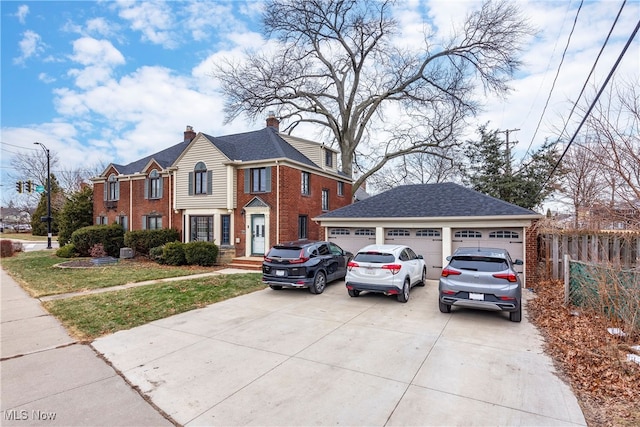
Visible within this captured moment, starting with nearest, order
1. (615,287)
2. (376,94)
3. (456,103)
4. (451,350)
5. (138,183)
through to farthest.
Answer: (451,350)
(615,287)
(138,183)
(456,103)
(376,94)

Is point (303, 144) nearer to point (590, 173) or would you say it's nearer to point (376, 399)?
point (590, 173)

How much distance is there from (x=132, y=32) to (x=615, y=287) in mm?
16972

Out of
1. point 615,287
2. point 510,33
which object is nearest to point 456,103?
point 510,33

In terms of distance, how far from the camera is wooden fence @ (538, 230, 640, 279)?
27.6 ft

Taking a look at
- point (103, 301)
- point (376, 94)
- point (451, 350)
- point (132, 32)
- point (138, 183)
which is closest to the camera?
point (451, 350)

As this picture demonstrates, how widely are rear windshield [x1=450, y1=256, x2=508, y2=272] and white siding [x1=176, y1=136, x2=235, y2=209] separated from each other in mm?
13749

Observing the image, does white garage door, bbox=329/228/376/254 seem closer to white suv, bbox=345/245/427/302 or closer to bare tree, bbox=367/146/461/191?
white suv, bbox=345/245/427/302

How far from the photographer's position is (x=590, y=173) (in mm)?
14281

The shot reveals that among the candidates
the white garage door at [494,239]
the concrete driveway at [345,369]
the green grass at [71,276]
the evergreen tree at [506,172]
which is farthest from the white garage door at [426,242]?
the evergreen tree at [506,172]

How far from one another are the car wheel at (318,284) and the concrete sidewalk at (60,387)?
585 centimetres

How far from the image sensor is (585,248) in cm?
973

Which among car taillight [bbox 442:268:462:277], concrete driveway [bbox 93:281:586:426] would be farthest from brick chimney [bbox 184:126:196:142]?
car taillight [bbox 442:268:462:277]

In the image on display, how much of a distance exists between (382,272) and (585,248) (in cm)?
657

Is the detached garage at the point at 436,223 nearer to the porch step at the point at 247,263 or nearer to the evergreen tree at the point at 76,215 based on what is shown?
the porch step at the point at 247,263
